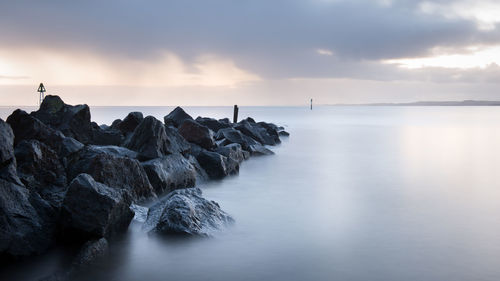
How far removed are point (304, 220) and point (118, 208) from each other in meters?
3.84

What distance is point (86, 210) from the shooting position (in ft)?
21.6

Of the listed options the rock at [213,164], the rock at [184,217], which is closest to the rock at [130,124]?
the rock at [213,164]

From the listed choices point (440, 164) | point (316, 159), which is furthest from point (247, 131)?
point (440, 164)

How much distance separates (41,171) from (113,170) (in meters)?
1.31

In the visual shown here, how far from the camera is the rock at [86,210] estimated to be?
6566 mm

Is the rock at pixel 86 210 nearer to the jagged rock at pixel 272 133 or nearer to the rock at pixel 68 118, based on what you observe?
the rock at pixel 68 118

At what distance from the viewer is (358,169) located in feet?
54.7

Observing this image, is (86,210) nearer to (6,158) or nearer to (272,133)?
(6,158)

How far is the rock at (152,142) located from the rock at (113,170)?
4.46 feet

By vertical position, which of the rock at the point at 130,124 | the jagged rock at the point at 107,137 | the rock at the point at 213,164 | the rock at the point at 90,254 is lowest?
the rock at the point at 90,254

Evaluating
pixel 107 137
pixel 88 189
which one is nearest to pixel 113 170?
pixel 88 189

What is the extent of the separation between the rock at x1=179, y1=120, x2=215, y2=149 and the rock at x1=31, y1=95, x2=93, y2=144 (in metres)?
3.32

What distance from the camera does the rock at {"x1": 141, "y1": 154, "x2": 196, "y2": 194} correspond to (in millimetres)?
10234

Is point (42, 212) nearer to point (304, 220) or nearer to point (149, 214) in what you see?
point (149, 214)
